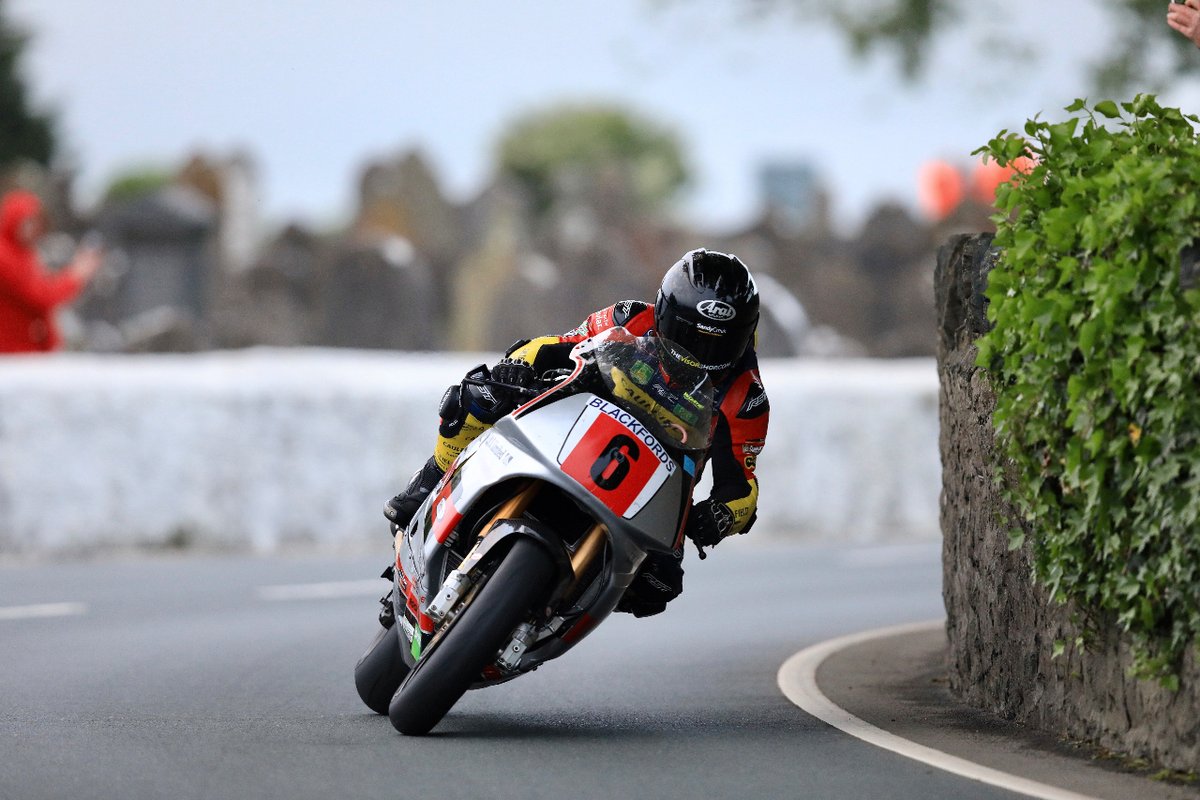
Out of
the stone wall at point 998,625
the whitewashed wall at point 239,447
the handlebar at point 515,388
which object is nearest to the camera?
the stone wall at point 998,625

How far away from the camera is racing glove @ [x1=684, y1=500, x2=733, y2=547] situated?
732cm

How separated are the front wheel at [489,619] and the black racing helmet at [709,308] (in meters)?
1.05

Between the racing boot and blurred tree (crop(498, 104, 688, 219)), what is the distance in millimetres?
135127

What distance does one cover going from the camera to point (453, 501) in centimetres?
730

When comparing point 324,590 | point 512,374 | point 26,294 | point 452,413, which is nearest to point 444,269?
point 26,294

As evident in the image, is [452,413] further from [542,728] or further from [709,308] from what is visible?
[542,728]

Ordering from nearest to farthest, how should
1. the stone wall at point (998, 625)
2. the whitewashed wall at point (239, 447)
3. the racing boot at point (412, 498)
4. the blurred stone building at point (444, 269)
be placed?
the stone wall at point (998, 625) < the racing boot at point (412, 498) < the whitewashed wall at point (239, 447) < the blurred stone building at point (444, 269)

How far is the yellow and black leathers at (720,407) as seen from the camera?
760 centimetres

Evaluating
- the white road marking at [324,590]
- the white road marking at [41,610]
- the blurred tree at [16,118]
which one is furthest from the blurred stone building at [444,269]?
the blurred tree at [16,118]

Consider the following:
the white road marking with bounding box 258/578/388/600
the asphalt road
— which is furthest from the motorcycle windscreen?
the white road marking with bounding box 258/578/388/600

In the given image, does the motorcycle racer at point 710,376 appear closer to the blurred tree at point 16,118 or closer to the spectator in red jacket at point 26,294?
the spectator in red jacket at point 26,294

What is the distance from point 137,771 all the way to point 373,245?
26.2 m

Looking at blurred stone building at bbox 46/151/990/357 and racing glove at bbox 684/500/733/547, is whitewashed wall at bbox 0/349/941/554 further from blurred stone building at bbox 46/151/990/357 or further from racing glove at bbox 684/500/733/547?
racing glove at bbox 684/500/733/547

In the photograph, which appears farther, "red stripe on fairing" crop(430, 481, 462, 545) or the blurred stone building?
the blurred stone building
